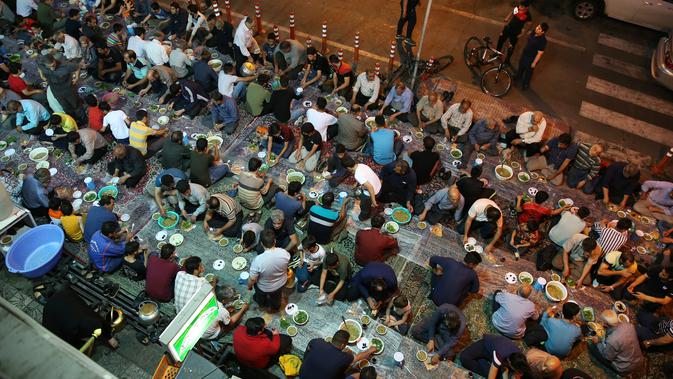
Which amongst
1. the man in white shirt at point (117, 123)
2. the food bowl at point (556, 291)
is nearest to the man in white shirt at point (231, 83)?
the man in white shirt at point (117, 123)

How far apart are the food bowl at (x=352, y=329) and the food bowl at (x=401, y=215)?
7.47 feet

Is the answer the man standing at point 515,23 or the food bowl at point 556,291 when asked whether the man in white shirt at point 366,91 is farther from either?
the food bowl at point 556,291

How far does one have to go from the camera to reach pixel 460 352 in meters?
7.30

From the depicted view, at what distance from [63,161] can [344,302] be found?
684 centimetres

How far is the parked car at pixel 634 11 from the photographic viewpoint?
40.7 ft

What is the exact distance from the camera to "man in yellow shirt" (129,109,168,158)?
9.38m

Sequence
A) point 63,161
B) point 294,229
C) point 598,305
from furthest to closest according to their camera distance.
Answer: point 63,161 < point 294,229 < point 598,305

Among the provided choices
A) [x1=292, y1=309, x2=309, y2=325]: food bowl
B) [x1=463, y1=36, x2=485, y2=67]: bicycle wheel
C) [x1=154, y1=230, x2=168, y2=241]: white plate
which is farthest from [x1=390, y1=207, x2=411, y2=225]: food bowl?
[x1=463, y1=36, x2=485, y2=67]: bicycle wheel

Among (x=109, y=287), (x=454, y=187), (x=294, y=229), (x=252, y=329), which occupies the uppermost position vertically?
(x=454, y=187)

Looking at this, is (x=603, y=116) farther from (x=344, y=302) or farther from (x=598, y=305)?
(x=344, y=302)

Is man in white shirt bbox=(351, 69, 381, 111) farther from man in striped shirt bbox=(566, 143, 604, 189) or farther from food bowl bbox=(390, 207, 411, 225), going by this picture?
man in striped shirt bbox=(566, 143, 604, 189)

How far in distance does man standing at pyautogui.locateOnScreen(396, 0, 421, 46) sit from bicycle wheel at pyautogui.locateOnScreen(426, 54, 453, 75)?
0.89 meters

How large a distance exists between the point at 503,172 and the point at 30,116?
1033 centimetres

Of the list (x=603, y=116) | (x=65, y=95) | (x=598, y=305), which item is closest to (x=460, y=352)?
(x=598, y=305)
